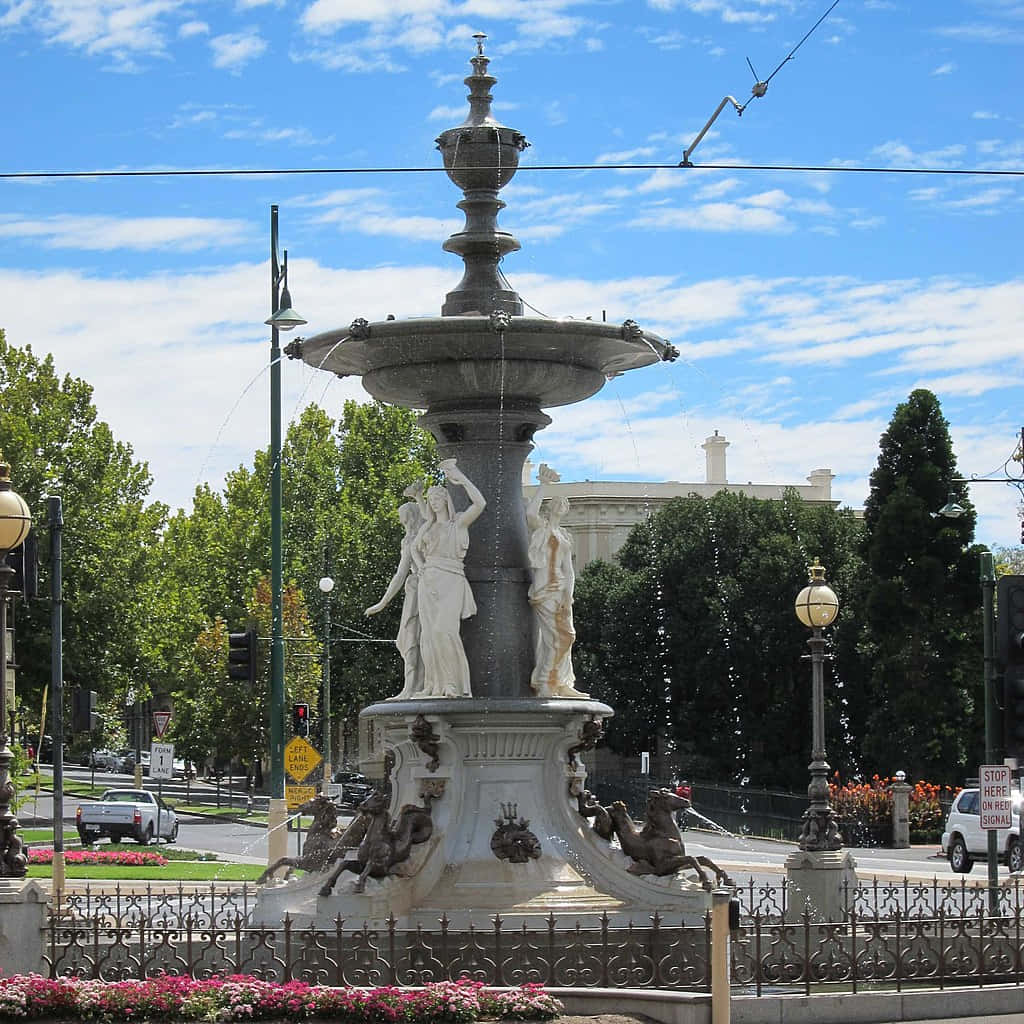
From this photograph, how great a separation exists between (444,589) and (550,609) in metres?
0.98

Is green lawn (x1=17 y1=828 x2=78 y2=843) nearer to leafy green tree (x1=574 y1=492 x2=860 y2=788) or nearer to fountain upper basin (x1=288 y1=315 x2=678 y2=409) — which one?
leafy green tree (x1=574 y1=492 x2=860 y2=788)

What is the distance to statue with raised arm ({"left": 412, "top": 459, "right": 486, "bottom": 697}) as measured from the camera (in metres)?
17.4

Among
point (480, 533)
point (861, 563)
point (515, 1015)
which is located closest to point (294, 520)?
Answer: point (861, 563)

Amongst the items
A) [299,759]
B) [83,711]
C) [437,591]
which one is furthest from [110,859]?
[437,591]

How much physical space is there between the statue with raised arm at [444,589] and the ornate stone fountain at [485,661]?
12 mm

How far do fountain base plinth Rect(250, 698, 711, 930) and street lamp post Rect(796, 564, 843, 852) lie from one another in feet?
15.4

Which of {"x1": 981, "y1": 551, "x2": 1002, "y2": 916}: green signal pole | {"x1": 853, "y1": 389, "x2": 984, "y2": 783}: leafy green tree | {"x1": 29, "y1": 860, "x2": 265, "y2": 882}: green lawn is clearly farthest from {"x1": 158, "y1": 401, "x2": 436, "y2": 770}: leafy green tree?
{"x1": 981, "y1": 551, "x2": 1002, "y2": 916}: green signal pole

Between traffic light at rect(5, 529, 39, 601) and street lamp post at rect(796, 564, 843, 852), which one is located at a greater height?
traffic light at rect(5, 529, 39, 601)

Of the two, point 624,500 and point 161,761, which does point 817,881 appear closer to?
point 161,761

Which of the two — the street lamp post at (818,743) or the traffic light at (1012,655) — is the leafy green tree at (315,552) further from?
the traffic light at (1012,655)

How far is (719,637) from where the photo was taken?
64.5 meters

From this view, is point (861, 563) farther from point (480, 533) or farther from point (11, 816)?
point (11, 816)

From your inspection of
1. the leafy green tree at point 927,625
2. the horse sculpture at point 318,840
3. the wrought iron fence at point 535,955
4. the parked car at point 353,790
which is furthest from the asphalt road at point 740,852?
the wrought iron fence at point 535,955

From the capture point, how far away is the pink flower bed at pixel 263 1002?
12.9 metres
